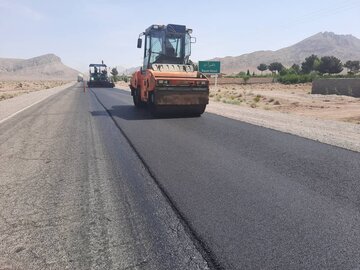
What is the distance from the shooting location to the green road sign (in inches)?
1479

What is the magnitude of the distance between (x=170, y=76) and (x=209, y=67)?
80.2ft

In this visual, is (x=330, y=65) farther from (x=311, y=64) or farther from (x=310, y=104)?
(x=310, y=104)

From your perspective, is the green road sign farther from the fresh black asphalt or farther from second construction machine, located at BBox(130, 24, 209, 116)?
the fresh black asphalt

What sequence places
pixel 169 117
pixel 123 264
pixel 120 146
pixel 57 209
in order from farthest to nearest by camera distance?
pixel 169 117 → pixel 120 146 → pixel 57 209 → pixel 123 264

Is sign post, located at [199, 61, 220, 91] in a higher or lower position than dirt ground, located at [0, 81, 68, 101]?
higher

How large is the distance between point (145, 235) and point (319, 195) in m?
2.57

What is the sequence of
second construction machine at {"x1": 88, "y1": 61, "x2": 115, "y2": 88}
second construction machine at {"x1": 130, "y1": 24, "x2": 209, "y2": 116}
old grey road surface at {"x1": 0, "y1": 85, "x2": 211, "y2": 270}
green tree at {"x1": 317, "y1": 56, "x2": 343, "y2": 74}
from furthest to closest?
green tree at {"x1": 317, "y1": 56, "x2": 343, "y2": 74}
second construction machine at {"x1": 88, "y1": 61, "x2": 115, "y2": 88}
second construction machine at {"x1": 130, "y1": 24, "x2": 209, "y2": 116}
old grey road surface at {"x1": 0, "y1": 85, "x2": 211, "y2": 270}

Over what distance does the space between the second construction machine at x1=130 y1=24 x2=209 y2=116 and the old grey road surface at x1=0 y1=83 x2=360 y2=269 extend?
5092 mm

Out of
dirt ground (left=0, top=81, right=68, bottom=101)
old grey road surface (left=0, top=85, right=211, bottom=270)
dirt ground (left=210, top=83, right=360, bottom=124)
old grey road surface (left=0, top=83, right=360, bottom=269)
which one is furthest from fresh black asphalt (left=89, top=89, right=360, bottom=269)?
dirt ground (left=0, top=81, right=68, bottom=101)

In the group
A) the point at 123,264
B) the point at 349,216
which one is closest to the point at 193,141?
the point at 349,216

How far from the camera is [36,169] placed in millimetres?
6762

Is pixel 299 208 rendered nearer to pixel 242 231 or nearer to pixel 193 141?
pixel 242 231

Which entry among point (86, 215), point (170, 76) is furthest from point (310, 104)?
point (86, 215)

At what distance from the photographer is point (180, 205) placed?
15.7 feet
